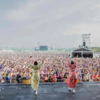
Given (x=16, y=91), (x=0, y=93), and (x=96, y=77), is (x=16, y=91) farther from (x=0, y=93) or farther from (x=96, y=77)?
(x=96, y=77)

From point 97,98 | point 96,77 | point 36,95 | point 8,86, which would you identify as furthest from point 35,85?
point 96,77

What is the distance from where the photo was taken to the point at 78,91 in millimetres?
5844

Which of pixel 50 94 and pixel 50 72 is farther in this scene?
pixel 50 72

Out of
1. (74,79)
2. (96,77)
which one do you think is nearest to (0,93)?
(74,79)

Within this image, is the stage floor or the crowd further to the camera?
the crowd

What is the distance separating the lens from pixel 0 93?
555 centimetres

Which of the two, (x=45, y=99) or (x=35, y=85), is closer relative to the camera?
(x=45, y=99)

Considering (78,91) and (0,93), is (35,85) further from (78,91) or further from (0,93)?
(78,91)

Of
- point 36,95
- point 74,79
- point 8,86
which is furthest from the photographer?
point 8,86

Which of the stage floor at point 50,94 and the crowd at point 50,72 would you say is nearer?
the stage floor at point 50,94

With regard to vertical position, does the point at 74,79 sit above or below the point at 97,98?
above

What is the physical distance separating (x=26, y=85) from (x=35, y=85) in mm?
1271

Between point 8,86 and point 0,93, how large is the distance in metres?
1.04

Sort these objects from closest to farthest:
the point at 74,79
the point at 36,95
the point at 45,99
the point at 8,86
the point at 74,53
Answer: the point at 45,99 → the point at 36,95 → the point at 74,79 → the point at 8,86 → the point at 74,53
